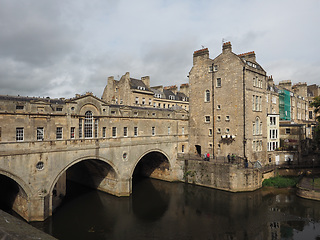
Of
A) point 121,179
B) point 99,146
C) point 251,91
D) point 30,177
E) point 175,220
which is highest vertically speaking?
point 251,91

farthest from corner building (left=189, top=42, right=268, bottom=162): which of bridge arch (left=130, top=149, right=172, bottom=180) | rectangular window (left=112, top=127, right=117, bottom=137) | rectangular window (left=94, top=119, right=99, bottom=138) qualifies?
rectangular window (left=94, top=119, right=99, bottom=138)

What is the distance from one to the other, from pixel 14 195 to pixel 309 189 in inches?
1177

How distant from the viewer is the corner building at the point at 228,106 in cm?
2953

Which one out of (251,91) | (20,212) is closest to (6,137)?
(20,212)

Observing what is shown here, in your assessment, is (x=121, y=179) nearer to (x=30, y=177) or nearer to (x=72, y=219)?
(x=72, y=219)

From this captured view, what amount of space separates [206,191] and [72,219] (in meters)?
15.6

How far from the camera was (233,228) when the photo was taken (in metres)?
18.7

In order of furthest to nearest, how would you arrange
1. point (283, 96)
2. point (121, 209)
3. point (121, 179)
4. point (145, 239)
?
point (283, 96), point (121, 179), point (121, 209), point (145, 239)

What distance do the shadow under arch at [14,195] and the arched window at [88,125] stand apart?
6.97 metres

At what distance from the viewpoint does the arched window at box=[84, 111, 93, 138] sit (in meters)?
22.7

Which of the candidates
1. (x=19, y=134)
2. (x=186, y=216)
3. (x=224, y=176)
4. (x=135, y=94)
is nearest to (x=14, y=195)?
(x=19, y=134)

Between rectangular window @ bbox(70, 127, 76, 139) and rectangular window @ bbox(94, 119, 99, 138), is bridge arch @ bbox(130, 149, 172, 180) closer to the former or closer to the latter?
rectangular window @ bbox(94, 119, 99, 138)

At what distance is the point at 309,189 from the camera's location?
24312mm

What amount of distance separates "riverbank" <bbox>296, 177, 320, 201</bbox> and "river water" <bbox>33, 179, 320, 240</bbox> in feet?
2.63
